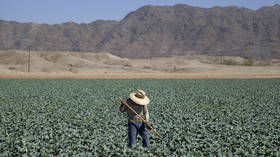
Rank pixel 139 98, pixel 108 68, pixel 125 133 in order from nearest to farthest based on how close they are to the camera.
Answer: pixel 139 98 → pixel 125 133 → pixel 108 68

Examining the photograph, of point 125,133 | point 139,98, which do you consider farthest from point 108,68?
point 139,98

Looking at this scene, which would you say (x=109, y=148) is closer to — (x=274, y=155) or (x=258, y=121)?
(x=274, y=155)

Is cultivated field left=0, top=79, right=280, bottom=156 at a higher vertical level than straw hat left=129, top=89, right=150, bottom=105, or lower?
lower

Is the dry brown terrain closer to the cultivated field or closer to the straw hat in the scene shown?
the cultivated field

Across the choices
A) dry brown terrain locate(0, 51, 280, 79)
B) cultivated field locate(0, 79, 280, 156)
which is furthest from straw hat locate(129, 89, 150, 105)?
dry brown terrain locate(0, 51, 280, 79)

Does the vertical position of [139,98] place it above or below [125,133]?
above

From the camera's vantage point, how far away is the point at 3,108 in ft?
63.9

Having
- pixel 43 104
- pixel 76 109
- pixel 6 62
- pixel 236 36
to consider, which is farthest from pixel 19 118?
pixel 236 36

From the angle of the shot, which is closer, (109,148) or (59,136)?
(109,148)

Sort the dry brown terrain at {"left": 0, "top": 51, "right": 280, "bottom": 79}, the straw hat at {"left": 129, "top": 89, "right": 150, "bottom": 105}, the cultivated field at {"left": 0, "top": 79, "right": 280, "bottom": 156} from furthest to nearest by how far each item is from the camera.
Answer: the dry brown terrain at {"left": 0, "top": 51, "right": 280, "bottom": 79}, the cultivated field at {"left": 0, "top": 79, "right": 280, "bottom": 156}, the straw hat at {"left": 129, "top": 89, "right": 150, "bottom": 105}

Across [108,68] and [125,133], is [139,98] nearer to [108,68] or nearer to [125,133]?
[125,133]

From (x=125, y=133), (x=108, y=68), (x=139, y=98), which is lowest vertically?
(x=125, y=133)

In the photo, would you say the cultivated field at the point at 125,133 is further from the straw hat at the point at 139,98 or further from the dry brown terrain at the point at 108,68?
the dry brown terrain at the point at 108,68

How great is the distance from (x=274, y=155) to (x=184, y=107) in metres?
10.8
